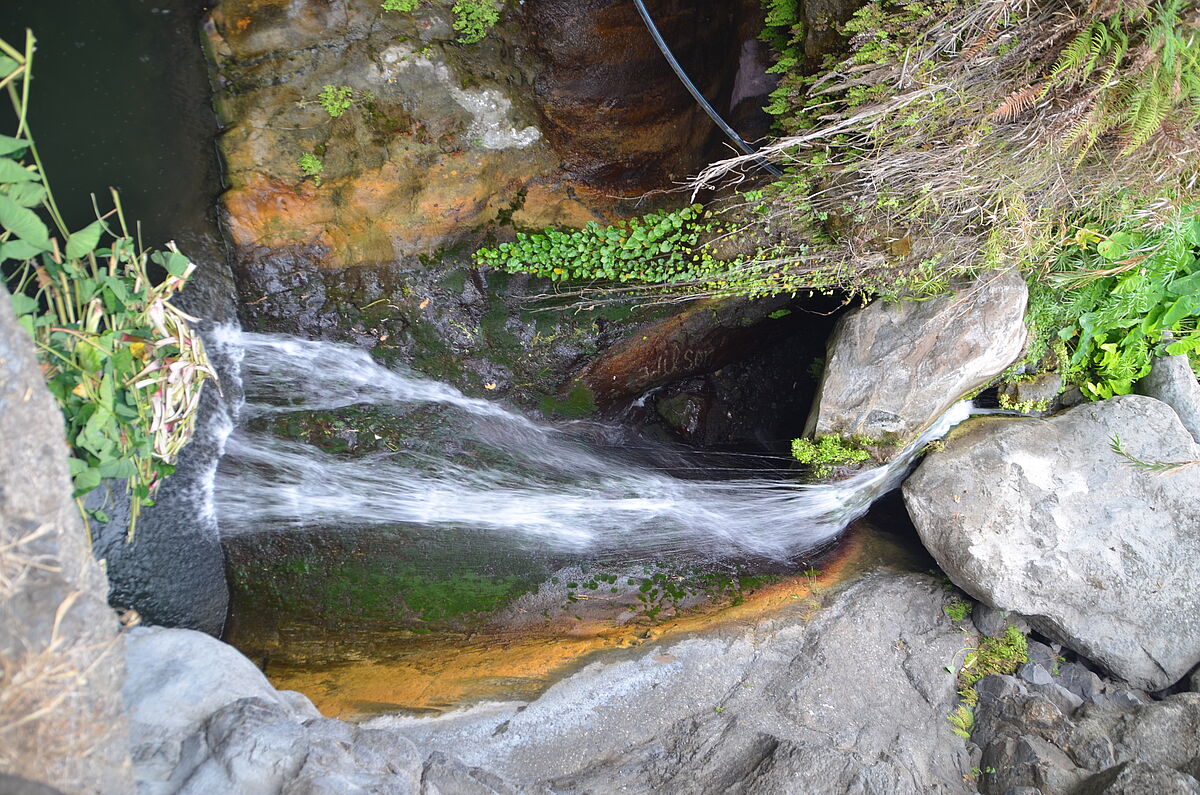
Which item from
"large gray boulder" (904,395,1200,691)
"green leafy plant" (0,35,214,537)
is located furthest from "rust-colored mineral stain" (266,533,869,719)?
"green leafy plant" (0,35,214,537)

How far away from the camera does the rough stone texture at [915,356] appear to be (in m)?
4.31

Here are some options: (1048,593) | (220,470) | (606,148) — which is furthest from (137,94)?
(1048,593)

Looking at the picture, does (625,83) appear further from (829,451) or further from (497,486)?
(497,486)

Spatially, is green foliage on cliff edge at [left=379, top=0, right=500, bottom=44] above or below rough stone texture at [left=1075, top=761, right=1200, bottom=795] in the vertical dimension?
above

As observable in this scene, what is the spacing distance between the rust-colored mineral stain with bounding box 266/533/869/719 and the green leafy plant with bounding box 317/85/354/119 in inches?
139

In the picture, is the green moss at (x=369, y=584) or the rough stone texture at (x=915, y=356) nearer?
the rough stone texture at (x=915, y=356)

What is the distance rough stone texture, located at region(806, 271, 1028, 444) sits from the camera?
431 centimetres

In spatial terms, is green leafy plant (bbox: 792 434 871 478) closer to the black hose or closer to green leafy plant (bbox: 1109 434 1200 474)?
green leafy plant (bbox: 1109 434 1200 474)

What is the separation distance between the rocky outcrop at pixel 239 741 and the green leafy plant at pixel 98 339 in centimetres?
71

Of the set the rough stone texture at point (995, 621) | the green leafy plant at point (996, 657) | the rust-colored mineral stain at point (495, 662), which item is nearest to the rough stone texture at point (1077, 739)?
the green leafy plant at point (996, 657)

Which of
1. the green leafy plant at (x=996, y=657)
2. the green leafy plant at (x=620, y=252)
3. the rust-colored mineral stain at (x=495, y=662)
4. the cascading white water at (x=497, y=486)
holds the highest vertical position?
the green leafy plant at (x=620, y=252)

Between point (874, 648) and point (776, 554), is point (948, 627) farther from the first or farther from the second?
point (776, 554)

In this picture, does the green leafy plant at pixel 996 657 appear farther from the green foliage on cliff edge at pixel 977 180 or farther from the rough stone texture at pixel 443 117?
the rough stone texture at pixel 443 117

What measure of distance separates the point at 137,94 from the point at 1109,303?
6251 millimetres
